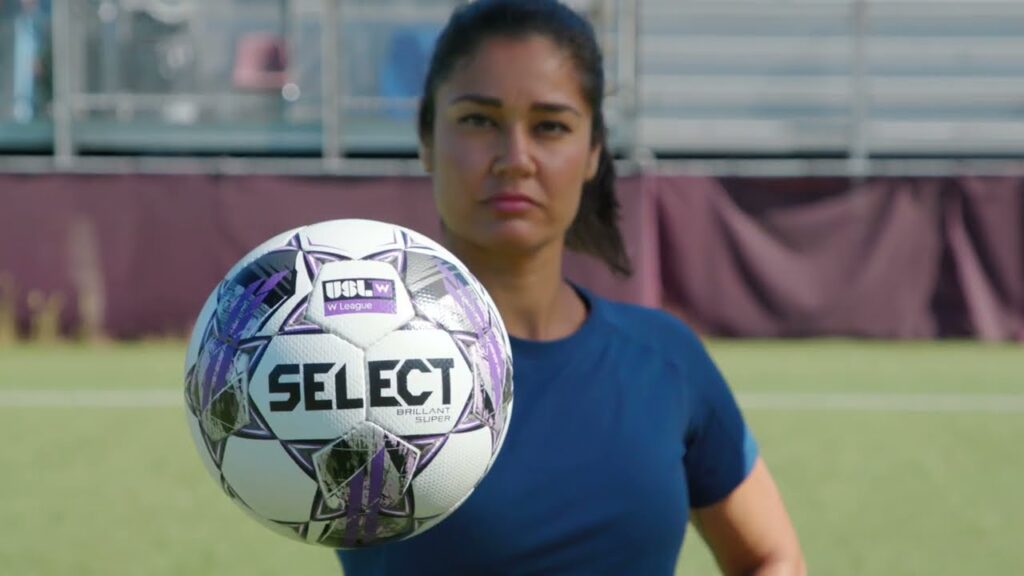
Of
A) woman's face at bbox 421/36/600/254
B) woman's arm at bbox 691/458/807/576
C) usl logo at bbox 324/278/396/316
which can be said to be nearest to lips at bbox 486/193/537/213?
woman's face at bbox 421/36/600/254

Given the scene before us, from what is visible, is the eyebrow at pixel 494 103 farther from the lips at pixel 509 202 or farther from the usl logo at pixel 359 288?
the usl logo at pixel 359 288

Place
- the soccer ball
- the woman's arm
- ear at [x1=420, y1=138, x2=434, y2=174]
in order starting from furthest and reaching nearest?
the woman's arm → ear at [x1=420, y1=138, x2=434, y2=174] → the soccer ball

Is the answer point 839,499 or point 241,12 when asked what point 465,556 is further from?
point 241,12

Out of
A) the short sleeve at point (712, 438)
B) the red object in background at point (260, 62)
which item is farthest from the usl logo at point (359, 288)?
the red object in background at point (260, 62)

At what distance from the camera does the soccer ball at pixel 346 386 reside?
77.6 inches

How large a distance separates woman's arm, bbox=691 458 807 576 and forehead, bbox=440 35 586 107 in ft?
2.61

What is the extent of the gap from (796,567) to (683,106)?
14.1 m

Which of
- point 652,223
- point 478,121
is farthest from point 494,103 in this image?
point 652,223

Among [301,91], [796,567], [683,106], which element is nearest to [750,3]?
[683,106]

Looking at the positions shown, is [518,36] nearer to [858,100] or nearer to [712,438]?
[712,438]

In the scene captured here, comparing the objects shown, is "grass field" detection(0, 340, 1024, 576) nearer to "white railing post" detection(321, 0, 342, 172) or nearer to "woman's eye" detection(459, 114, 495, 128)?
"white railing post" detection(321, 0, 342, 172)

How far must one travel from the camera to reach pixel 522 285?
2.55 metres

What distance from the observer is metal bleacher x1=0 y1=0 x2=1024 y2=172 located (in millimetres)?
13500

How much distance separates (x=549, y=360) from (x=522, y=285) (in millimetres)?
154
